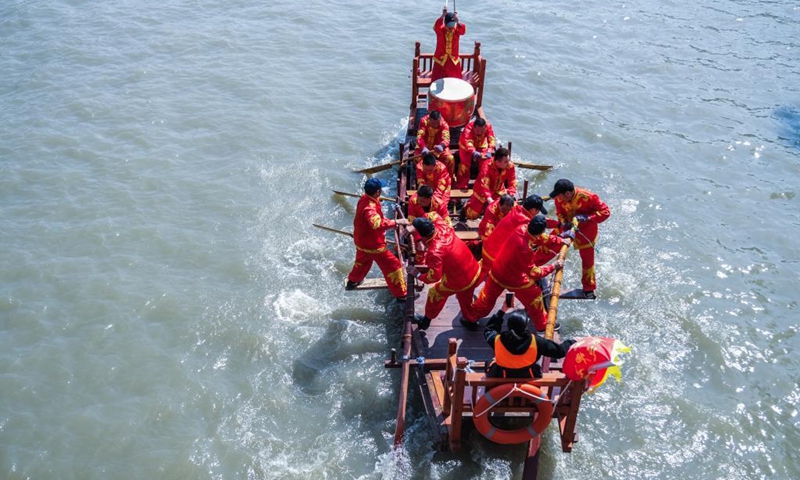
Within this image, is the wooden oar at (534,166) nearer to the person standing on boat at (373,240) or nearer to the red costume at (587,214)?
the red costume at (587,214)

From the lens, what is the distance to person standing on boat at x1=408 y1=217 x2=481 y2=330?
8625 millimetres

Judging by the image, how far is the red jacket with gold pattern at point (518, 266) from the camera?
8484 mm

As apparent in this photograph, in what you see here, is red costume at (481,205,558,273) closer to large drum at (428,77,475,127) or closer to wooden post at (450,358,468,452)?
wooden post at (450,358,468,452)

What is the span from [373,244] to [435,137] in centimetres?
364

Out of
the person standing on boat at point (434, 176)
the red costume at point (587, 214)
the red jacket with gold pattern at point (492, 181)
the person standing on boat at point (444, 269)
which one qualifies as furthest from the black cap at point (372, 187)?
the red costume at point (587, 214)

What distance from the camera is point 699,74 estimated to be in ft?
63.1

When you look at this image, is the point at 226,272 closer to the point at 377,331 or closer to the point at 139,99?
the point at 377,331

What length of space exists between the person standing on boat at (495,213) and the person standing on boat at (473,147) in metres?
2.20

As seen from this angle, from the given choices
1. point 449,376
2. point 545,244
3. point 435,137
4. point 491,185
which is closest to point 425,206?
point 491,185

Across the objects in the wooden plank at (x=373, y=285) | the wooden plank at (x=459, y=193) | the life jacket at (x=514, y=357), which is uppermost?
the life jacket at (x=514, y=357)

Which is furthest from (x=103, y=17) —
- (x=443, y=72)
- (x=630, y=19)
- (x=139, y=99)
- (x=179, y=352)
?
(x=630, y=19)

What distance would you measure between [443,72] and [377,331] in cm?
663

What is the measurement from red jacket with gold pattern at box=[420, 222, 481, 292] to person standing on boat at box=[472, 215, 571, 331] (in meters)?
0.32

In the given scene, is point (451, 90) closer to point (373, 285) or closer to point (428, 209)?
point (428, 209)
